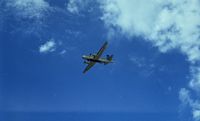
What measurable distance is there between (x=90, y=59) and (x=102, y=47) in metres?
6.92

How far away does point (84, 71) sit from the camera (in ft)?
573

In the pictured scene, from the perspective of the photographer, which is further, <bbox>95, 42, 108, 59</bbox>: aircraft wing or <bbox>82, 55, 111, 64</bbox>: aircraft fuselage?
<bbox>82, 55, 111, 64</bbox>: aircraft fuselage

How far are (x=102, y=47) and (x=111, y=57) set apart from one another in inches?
420

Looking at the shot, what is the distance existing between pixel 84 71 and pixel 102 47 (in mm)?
12349

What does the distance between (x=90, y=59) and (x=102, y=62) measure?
4.65 m

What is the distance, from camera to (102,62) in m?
174

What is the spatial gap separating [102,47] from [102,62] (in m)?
8.71

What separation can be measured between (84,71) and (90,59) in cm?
552

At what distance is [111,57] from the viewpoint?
176125mm

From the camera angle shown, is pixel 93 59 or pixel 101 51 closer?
pixel 101 51

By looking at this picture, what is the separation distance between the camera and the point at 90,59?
171 meters

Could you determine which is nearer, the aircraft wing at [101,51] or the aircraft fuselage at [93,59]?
the aircraft wing at [101,51]

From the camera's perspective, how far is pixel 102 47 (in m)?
Answer: 166
